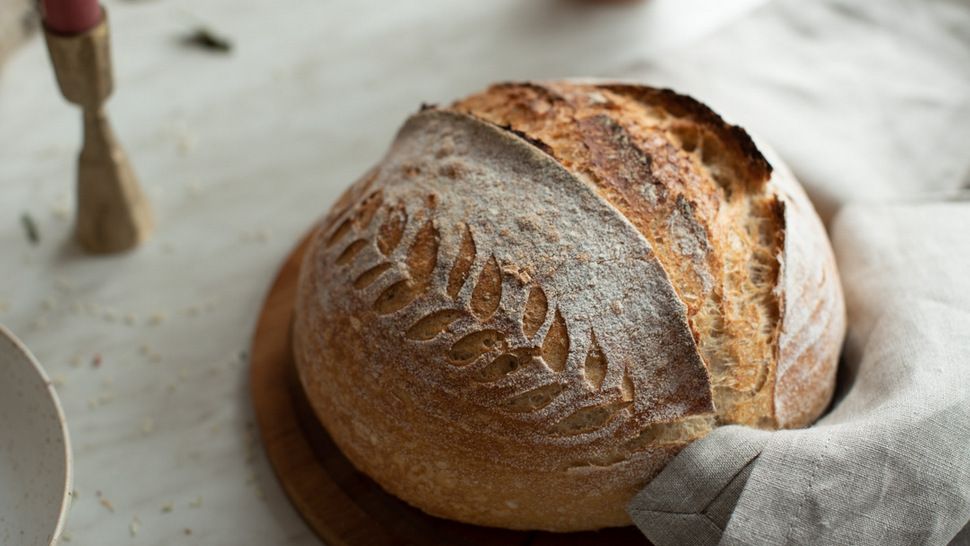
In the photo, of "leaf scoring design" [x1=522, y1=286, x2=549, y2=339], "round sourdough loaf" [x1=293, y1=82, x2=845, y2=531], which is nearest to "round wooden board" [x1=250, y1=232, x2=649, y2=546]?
"round sourdough loaf" [x1=293, y1=82, x2=845, y2=531]

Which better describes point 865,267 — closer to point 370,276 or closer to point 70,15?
point 370,276

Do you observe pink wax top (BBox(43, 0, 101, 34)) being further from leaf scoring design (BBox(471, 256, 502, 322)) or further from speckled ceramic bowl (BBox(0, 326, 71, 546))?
leaf scoring design (BBox(471, 256, 502, 322))

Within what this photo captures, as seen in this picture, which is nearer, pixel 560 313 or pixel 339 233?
pixel 560 313

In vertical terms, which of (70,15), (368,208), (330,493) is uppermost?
(70,15)

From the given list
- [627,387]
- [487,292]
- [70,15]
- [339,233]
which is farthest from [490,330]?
[70,15]

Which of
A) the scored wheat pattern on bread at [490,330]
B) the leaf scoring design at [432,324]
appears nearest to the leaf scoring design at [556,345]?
the scored wheat pattern on bread at [490,330]

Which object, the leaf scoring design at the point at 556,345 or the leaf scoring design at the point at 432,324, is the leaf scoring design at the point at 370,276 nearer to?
the leaf scoring design at the point at 432,324

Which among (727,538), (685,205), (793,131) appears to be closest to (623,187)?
(685,205)

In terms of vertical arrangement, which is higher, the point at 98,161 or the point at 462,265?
the point at 462,265

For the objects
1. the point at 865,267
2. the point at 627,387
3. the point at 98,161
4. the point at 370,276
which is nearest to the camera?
the point at 627,387
